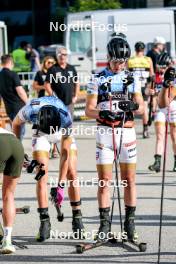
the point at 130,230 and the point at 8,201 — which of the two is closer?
the point at 8,201

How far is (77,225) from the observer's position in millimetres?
9336

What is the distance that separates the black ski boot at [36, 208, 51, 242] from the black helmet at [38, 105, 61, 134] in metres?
0.87

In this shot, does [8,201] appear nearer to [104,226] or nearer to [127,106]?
[104,226]

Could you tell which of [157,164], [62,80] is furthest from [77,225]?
[62,80]

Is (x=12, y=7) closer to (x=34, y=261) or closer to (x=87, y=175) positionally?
(x=87, y=175)

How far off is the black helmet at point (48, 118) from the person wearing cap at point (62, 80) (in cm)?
631

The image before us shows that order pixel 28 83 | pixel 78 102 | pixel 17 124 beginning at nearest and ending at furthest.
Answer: pixel 17 124 < pixel 78 102 < pixel 28 83

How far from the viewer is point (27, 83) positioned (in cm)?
2252

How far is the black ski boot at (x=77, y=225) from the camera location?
9.29 m

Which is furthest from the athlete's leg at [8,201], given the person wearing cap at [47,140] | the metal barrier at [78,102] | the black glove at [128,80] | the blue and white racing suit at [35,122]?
the metal barrier at [78,102]

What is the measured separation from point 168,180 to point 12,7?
1334 inches

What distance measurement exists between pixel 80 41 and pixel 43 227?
55.4 feet

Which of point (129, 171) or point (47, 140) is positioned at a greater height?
point (47, 140)

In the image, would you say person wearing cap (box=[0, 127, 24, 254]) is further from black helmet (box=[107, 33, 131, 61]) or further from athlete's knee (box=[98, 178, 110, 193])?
black helmet (box=[107, 33, 131, 61])
